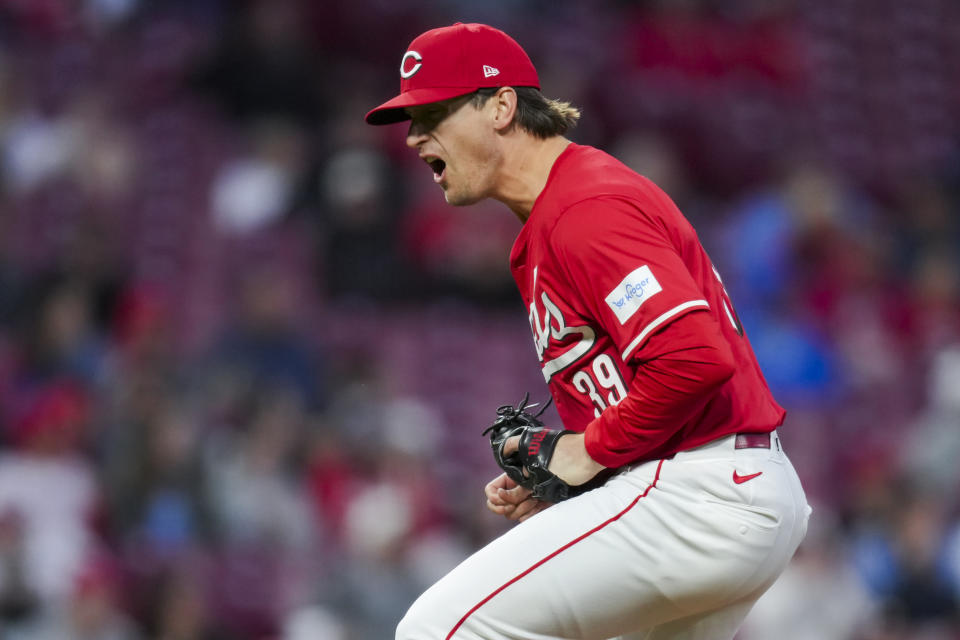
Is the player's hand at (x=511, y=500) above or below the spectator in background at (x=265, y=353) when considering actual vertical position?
above

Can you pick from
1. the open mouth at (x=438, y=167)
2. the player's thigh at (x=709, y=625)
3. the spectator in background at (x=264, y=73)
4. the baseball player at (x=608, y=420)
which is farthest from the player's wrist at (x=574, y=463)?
the spectator in background at (x=264, y=73)

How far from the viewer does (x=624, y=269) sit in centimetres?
306

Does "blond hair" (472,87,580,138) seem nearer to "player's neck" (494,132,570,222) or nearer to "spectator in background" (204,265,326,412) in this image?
"player's neck" (494,132,570,222)

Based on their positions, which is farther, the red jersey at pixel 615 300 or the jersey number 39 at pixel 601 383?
the jersey number 39 at pixel 601 383

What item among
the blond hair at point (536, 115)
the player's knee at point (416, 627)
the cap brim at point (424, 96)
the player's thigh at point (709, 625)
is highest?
the cap brim at point (424, 96)

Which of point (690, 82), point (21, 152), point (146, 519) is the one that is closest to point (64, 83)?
point (21, 152)

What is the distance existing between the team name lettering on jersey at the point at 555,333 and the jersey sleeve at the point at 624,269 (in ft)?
0.34

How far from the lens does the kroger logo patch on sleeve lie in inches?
119

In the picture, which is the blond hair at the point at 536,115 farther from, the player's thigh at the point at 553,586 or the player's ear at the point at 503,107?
the player's thigh at the point at 553,586

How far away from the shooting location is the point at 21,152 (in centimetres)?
923

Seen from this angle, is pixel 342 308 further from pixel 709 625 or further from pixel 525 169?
pixel 709 625

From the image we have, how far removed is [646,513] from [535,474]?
297 millimetres

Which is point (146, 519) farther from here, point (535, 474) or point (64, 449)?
point (535, 474)

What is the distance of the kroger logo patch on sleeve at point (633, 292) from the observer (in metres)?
3.03
